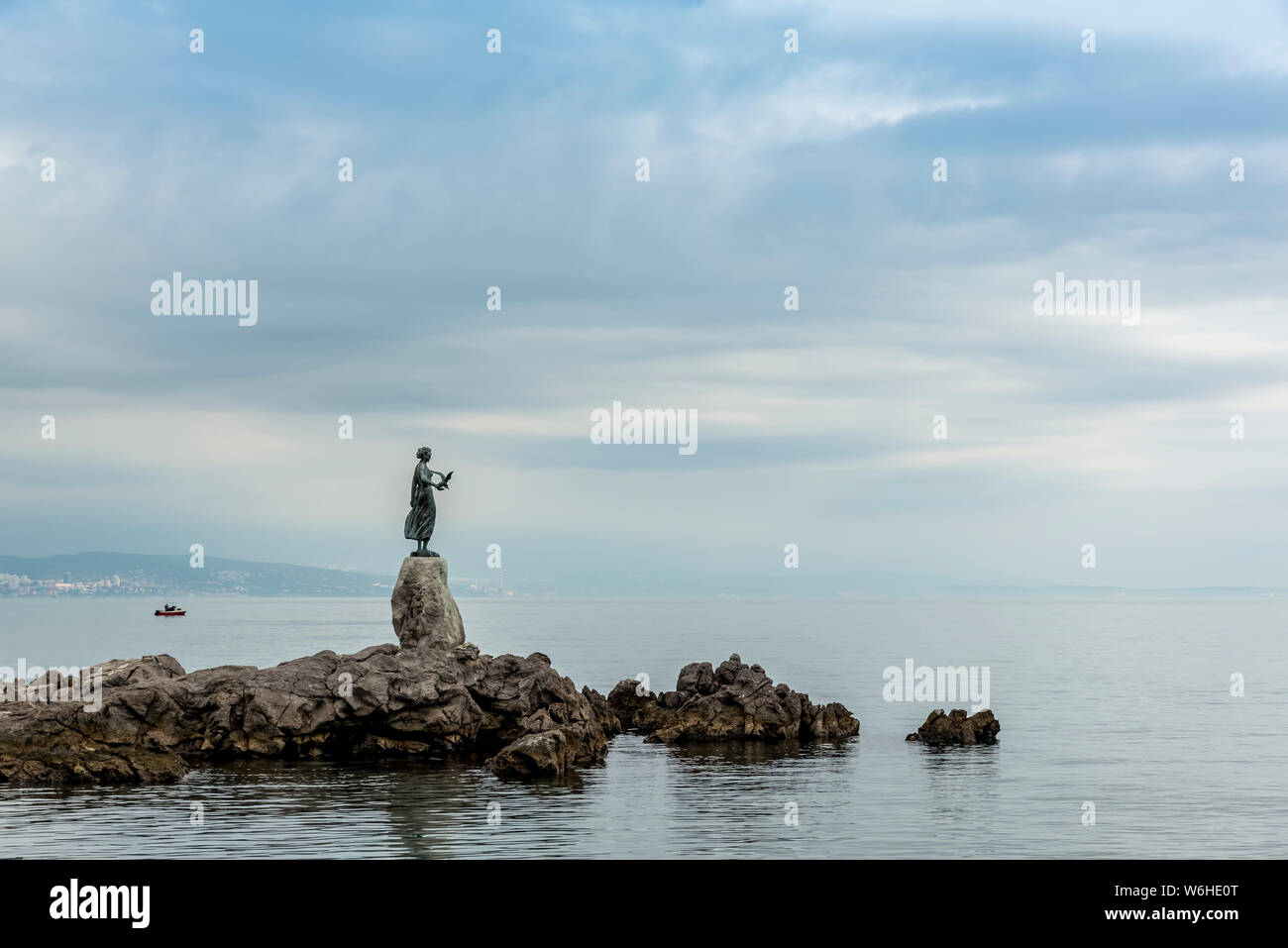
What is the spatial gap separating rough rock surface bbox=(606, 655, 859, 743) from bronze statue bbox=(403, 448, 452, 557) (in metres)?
10.9

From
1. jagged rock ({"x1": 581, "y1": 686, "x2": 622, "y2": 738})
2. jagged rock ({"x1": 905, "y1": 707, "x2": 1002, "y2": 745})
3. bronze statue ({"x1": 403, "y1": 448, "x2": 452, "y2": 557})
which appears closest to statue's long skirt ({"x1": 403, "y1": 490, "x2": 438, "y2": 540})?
bronze statue ({"x1": 403, "y1": 448, "x2": 452, "y2": 557})

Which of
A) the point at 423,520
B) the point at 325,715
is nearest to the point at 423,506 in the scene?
the point at 423,520

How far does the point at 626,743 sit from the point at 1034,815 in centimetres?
1733

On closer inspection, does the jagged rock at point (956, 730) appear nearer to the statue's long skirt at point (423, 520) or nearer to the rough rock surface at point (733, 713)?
the rough rock surface at point (733, 713)

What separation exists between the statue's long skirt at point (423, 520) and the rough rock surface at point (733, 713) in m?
11.0

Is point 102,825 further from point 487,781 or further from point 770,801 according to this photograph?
point 770,801

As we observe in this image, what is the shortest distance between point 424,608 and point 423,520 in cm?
372

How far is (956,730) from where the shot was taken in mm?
49094

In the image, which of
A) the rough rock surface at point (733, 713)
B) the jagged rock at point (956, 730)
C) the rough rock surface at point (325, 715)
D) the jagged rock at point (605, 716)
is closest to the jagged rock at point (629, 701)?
the rough rock surface at point (733, 713)

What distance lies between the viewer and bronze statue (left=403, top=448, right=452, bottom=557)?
162ft

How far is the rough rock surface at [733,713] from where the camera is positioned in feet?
158
